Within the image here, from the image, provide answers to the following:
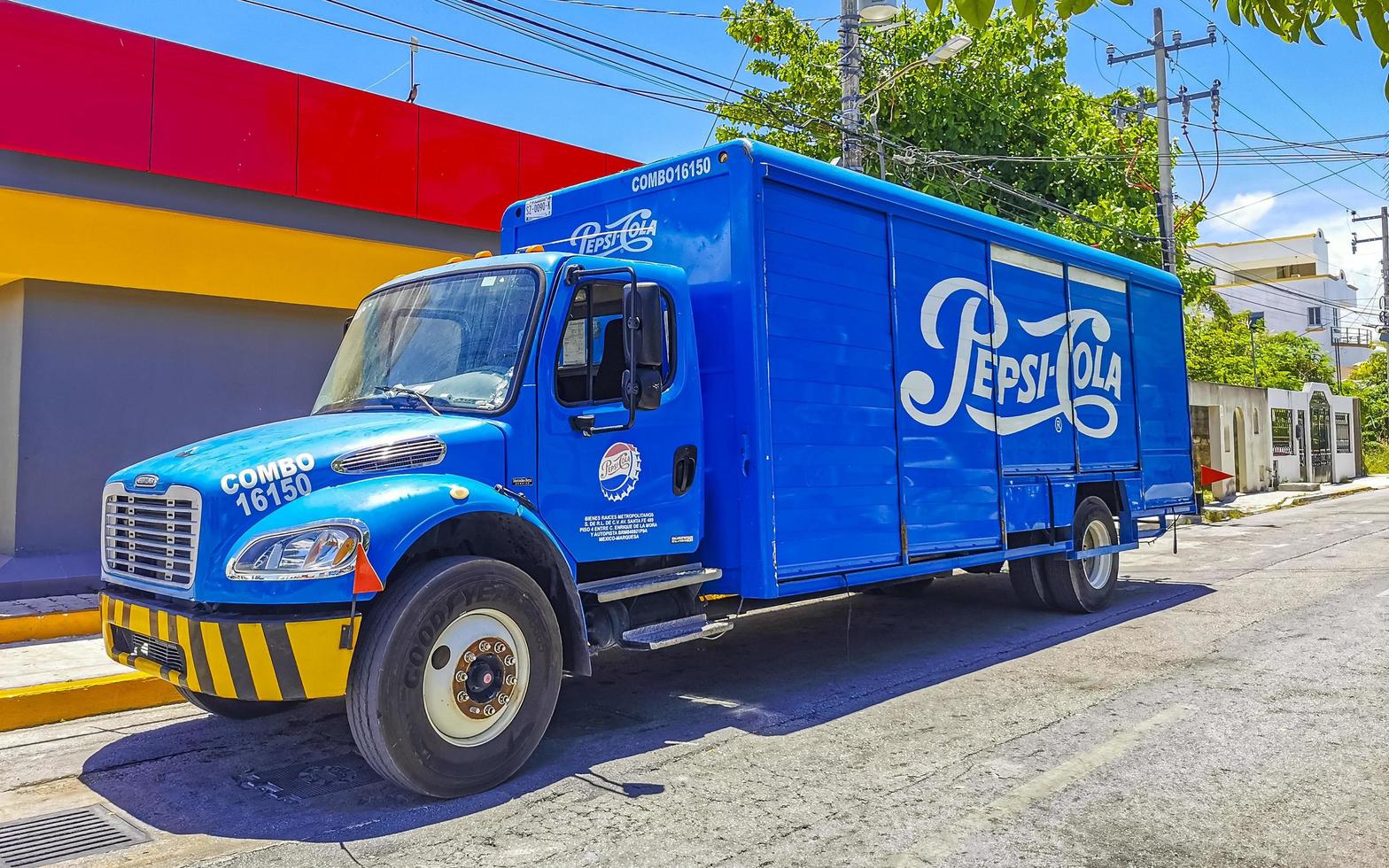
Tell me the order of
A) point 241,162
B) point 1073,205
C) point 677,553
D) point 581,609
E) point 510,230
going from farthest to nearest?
point 1073,205
point 241,162
point 510,230
point 677,553
point 581,609

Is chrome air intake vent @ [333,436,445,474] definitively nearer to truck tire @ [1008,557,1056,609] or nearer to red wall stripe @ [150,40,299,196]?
truck tire @ [1008,557,1056,609]

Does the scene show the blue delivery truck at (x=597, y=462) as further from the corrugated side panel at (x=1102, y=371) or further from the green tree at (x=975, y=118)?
the green tree at (x=975, y=118)

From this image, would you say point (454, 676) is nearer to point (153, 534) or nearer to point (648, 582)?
point (648, 582)

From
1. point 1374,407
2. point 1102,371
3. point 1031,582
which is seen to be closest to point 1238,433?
point 1102,371

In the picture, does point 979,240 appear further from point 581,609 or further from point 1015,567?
point 581,609

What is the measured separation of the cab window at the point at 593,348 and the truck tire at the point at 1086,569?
18.3ft

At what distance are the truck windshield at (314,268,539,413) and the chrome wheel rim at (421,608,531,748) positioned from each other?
45.5 inches

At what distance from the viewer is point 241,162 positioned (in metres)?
10.9

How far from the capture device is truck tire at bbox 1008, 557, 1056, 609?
9930 mm

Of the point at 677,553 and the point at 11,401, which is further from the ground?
the point at 11,401

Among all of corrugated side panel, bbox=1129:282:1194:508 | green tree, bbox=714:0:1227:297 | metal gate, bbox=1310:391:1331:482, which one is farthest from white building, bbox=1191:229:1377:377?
corrugated side panel, bbox=1129:282:1194:508

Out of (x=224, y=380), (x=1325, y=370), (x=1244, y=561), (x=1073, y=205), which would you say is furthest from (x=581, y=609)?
(x=1325, y=370)

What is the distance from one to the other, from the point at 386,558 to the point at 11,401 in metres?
7.92

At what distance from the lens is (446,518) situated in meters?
4.82
